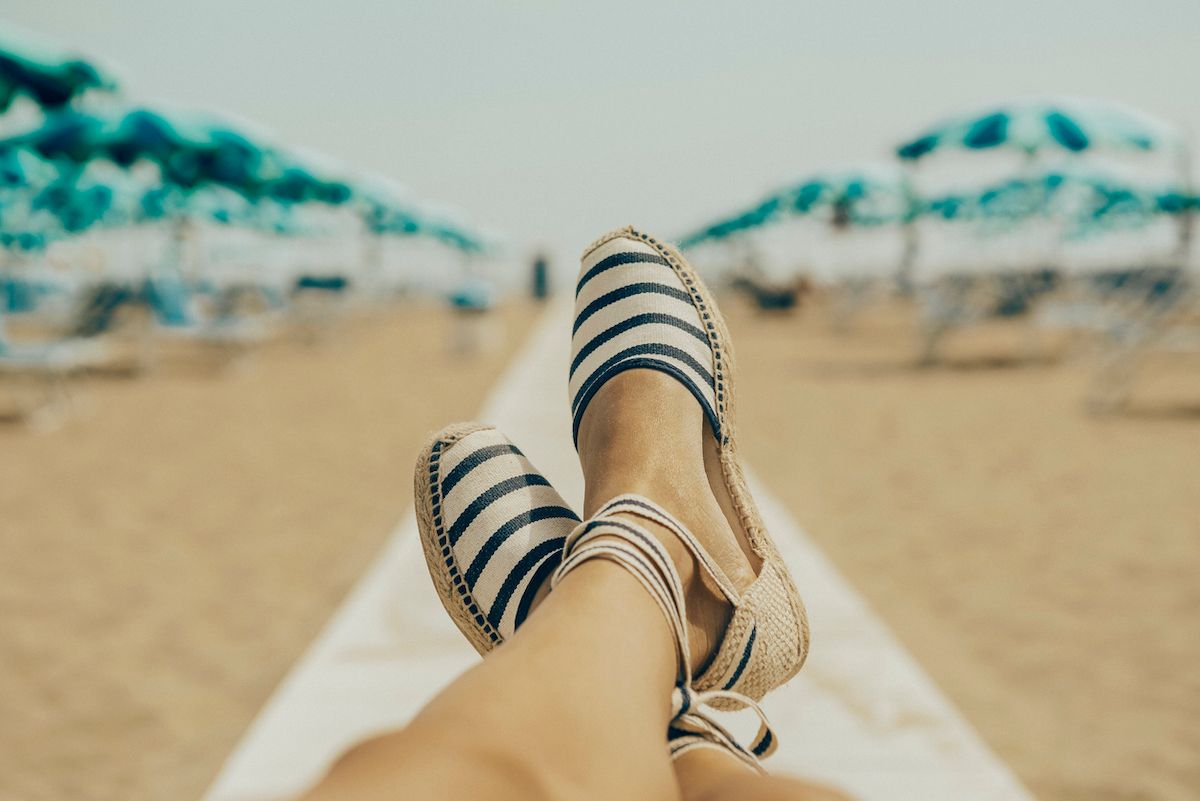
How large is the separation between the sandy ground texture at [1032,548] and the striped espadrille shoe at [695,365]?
71cm

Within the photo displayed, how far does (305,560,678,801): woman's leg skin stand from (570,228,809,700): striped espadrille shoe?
24 centimetres

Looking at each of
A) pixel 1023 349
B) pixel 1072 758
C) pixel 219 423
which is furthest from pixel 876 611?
pixel 1023 349

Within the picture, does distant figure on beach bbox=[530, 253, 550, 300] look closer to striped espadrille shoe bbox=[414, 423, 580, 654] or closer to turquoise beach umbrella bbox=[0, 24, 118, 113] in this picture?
turquoise beach umbrella bbox=[0, 24, 118, 113]

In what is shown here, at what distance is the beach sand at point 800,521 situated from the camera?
84.4 inches

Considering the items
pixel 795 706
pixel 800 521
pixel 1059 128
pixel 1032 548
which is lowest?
pixel 795 706

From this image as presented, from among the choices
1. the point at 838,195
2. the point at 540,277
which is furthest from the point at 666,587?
the point at 540,277

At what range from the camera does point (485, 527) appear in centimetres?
142

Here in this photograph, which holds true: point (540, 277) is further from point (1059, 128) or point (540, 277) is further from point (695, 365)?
point (695, 365)

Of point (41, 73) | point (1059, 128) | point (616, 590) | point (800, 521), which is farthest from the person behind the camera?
point (1059, 128)

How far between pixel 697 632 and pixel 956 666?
1507 millimetres

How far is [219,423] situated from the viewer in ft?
21.7

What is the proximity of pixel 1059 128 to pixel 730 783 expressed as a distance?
9.63 metres

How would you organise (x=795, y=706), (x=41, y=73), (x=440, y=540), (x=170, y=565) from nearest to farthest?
(x=440, y=540), (x=795, y=706), (x=170, y=565), (x=41, y=73)

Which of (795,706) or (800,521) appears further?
(800,521)
